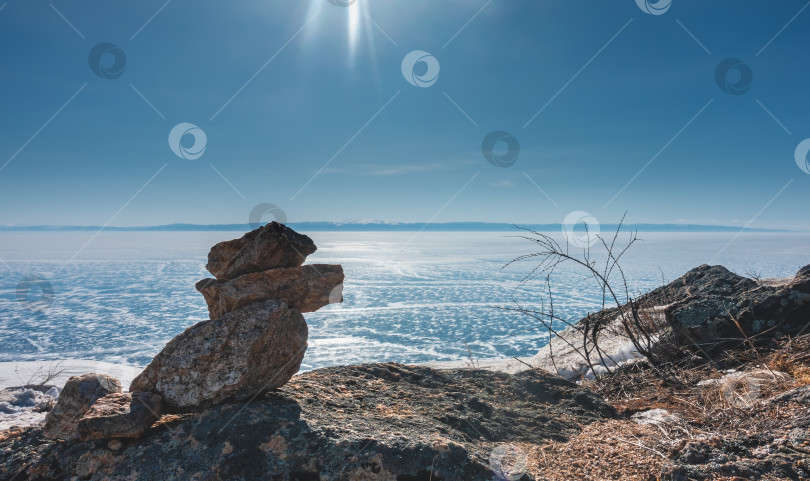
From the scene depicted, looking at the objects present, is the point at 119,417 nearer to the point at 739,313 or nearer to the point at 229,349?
the point at 229,349

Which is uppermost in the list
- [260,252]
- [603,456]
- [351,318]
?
[260,252]

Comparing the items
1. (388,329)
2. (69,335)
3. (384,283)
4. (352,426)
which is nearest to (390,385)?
(352,426)

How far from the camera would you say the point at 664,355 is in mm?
5445

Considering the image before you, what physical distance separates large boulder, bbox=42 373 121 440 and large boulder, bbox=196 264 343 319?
0.82 metres

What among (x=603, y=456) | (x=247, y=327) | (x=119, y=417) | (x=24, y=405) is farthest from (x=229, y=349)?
(x=24, y=405)

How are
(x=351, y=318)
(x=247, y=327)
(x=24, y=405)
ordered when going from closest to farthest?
(x=247, y=327), (x=24, y=405), (x=351, y=318)

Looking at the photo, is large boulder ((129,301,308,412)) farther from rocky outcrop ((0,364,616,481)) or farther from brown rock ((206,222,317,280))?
brown rock ((206,222,317,280))

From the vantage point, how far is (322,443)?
2.40 metres

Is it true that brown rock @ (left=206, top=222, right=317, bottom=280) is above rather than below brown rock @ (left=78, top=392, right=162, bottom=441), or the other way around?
above

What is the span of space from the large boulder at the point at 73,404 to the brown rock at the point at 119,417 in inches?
8.2

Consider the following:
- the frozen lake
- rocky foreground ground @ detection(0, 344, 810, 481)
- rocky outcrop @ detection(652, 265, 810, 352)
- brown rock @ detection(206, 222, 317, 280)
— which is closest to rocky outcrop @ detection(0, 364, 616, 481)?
rocky foreground ground @ detection(0, 344, 810, 481)

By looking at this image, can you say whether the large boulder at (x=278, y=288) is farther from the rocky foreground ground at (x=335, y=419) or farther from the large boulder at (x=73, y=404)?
the large boulder at (x=73, y=404)

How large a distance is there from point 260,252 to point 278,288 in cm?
31

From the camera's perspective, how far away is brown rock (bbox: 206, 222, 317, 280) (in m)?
3.34
